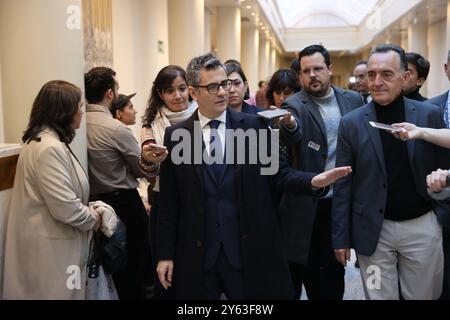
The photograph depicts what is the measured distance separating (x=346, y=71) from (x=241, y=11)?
88.4 feet

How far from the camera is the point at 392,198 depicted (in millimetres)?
3008

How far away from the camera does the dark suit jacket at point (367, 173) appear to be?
2.97 meters

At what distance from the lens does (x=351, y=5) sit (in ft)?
A: 118

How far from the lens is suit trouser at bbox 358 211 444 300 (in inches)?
117

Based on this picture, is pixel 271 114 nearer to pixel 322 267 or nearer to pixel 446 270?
pixel 322 267

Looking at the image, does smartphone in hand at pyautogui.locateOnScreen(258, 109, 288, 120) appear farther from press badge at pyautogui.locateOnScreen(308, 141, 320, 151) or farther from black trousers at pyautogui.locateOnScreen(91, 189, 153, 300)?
black trousers at pyautogui.locateOnScreen(91, 189, 153, 300)

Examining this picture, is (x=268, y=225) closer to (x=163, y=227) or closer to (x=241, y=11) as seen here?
(x=163, y=227)

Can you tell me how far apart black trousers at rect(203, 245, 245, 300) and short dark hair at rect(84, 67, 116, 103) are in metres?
2.08

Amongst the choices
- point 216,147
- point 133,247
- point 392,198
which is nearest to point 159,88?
point 133,247

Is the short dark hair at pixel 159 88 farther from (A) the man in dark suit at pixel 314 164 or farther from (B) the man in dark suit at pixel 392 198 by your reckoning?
(B) the man in dark suit at pixel 392 198

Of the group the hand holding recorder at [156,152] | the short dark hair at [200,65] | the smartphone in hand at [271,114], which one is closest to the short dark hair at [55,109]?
the hand holding recorder at [156,152]

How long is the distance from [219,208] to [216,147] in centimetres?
34

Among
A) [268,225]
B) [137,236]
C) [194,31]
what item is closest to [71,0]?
[137,236]

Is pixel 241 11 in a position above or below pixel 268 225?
above
